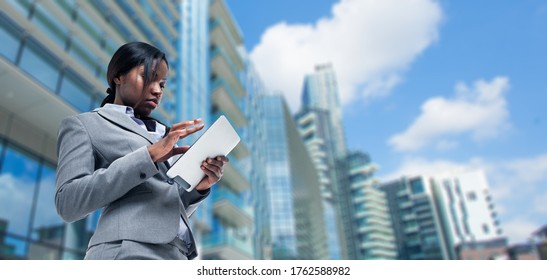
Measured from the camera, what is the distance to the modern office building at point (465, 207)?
369 ft

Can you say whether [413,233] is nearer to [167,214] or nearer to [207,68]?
[207,68]

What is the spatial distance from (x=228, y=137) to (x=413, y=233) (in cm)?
11227

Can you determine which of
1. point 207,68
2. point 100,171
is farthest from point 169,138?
point 207,68

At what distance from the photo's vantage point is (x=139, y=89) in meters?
1.56

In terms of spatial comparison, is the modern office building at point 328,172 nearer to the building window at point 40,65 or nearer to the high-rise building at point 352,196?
the high-rise building at point 352,196

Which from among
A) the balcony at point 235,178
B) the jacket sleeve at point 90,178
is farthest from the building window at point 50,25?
the balcony at point 235,178

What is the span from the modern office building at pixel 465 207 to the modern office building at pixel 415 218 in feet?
13.3

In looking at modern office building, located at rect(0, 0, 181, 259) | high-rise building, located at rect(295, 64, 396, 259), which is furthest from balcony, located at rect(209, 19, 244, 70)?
high-rise building, located at rect(295, 64, 396, 259)

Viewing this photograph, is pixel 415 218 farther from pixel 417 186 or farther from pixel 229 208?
pixel 229 208

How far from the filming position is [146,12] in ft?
52.2

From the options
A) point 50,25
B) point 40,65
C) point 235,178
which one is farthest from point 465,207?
point 40,65

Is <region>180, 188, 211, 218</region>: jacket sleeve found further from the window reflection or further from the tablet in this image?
the window reflection

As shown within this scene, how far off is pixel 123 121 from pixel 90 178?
279 mm
